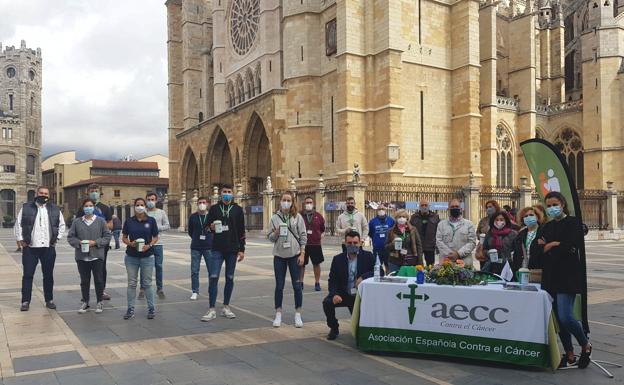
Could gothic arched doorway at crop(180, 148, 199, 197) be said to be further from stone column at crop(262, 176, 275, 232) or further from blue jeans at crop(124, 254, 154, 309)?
blue jeans at crop(124, 254, 154, 309)

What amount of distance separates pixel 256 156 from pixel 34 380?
33.0m

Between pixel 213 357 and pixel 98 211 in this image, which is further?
pixel 98 211

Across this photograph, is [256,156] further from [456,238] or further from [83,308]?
[456,238]

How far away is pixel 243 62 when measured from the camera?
40000 mm

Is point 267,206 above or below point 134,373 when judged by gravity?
above

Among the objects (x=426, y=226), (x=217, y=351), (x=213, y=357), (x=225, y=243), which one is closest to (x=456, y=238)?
(x=426, y=226)

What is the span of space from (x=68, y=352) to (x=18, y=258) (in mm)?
14825

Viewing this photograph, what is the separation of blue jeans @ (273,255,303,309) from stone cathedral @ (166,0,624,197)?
19.5 metres

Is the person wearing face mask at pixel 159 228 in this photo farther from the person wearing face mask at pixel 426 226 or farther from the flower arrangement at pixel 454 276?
the flower arrangement at pixel 454 276

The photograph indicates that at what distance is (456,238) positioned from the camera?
8.30m

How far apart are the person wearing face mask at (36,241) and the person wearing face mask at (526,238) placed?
6.91 meters

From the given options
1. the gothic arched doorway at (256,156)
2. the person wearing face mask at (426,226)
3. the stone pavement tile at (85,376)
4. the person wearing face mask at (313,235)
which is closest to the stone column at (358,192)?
the person wearing face mask at (313,235)

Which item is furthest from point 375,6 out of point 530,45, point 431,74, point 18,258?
point 18,258

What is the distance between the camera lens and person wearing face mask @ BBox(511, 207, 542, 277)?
6584 mm
